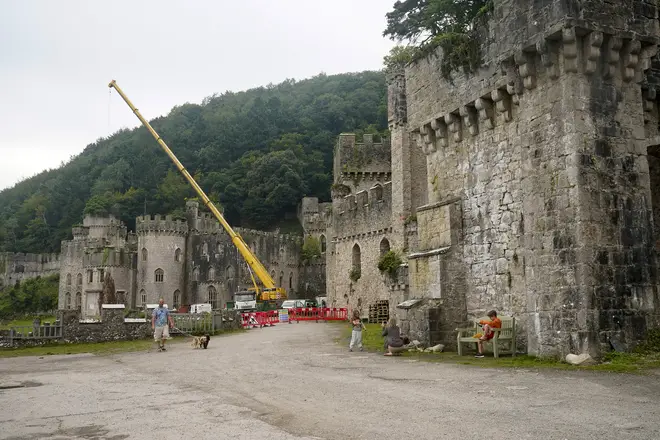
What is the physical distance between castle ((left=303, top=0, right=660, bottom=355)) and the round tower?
45.1 metres

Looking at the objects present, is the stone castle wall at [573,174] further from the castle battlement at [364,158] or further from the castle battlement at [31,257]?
the castle battlement at [31,257]

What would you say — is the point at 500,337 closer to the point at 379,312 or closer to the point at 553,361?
the point at 553,361

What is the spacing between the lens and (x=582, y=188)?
34.7 ft

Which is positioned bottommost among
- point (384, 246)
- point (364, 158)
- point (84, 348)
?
point (84, 348)

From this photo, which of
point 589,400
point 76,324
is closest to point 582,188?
point 589,400

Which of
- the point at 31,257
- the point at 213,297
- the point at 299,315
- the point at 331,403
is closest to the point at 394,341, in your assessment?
the point at 331,403

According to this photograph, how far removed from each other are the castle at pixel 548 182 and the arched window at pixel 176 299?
149 ft

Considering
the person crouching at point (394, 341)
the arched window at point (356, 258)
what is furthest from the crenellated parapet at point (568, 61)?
the arched window at point (356, 258)

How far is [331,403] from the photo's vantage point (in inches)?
300

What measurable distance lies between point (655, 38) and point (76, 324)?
64.1 feet

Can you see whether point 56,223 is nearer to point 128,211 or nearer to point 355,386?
point 128,211

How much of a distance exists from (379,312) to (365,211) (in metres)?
5.71

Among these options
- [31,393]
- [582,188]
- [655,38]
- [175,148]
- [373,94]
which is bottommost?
[31,393]

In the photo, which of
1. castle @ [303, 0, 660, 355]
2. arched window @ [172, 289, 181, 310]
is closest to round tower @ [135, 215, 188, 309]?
arched window @ [172, 289, 181, 310]
